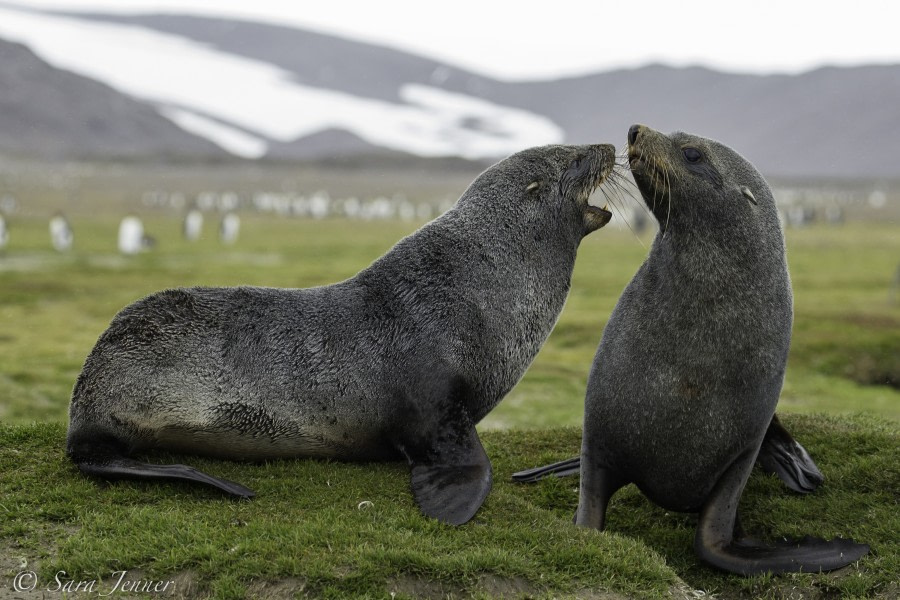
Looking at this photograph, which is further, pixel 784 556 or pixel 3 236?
pixel 3 236

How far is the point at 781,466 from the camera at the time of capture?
6812 millimetres

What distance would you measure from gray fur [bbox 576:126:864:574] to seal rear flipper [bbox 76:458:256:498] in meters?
2.20

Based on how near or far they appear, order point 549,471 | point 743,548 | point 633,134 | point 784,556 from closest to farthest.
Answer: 1. point 784,556
2. point 743,548
3. point 633,134
4. point 549,471

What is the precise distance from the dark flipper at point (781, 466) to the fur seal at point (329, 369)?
106 cm

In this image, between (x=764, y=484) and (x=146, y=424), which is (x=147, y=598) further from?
(x=764, y=484)

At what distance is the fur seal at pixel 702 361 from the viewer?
5.79 m

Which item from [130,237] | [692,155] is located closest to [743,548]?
[692,155]

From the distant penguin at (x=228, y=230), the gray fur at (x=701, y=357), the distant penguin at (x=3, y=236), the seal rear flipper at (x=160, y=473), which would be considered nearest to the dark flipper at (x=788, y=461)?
the gray fur at (x=701, y=357)

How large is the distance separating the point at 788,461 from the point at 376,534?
10.8 feet

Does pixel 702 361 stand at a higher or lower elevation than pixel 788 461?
higher

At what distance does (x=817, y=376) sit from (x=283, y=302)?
43.0ft

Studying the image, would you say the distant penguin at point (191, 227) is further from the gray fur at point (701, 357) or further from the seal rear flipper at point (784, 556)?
the seal rear flipper at point (784, 556)

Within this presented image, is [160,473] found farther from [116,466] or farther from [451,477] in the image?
[451,477]

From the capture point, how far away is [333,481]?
5.99 meters
